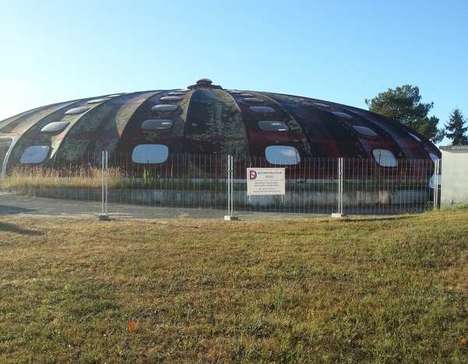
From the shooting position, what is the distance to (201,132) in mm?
24453

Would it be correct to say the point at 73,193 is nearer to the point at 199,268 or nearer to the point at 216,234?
the point at 216,234

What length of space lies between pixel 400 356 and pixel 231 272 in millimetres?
2603

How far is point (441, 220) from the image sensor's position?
9953 mm

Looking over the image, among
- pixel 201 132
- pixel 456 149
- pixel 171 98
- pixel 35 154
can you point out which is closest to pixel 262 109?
pixel 201 132

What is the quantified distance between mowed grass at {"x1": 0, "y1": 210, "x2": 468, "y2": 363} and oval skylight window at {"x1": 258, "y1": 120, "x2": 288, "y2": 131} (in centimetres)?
1609

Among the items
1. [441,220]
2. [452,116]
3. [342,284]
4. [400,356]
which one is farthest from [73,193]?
[452,116]

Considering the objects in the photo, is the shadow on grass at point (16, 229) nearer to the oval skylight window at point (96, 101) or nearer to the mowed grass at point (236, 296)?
the mowed grass at point (236, 296)

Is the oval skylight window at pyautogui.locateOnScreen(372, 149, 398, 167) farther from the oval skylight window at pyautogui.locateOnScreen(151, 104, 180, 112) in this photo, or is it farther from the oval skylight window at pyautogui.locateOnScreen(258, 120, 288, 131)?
the oval skylight window at pyautogui.locateOnScreen(151, 104, 180, 112)

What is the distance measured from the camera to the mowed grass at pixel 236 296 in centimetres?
476

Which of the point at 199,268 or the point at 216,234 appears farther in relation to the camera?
the point at 216,234

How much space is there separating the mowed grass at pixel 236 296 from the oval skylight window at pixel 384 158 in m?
16.9

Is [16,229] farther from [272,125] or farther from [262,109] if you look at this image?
[262,109]

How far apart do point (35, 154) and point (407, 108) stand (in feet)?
119

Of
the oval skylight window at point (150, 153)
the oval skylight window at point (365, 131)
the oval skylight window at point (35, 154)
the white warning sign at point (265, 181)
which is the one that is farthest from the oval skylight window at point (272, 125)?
the white warning sign at point (265, 181)
